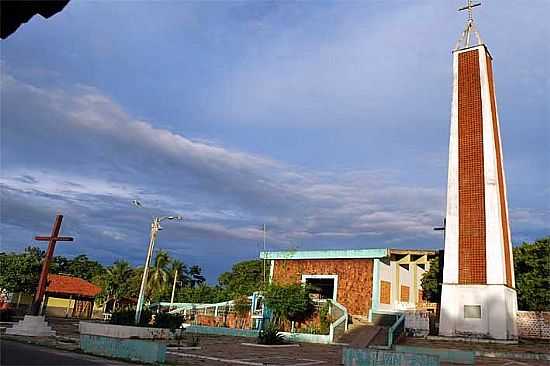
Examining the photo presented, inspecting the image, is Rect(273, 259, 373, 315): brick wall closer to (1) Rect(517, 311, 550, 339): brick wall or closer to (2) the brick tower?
(2) the brick tower

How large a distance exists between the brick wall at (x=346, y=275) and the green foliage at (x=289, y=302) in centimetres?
355

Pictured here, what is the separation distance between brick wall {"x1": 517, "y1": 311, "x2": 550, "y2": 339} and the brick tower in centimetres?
82

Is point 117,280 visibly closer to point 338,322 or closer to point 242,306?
point 242,306

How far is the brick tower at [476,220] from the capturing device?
22906 mm

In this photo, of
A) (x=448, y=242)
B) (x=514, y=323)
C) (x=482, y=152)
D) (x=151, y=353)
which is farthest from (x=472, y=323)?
(x=151, y=353)

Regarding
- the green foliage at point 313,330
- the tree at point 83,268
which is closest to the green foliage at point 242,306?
the green foliage at point 313,330

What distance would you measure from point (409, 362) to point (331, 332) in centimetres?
1462

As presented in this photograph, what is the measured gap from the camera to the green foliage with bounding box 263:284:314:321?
90.0 ft

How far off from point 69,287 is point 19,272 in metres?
9.31

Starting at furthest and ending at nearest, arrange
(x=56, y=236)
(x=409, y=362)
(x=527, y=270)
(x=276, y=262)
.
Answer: (x=276, y=262)
(x=527, y=270)
(x=56, y=236)
(x=409, y=362)

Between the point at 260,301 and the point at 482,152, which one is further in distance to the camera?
the point at 260,301

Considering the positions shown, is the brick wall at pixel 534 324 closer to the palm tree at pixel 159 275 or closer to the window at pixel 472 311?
the window at pixel 472 311

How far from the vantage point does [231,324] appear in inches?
1183

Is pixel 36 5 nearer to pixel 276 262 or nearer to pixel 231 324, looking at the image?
pixel 231 324
